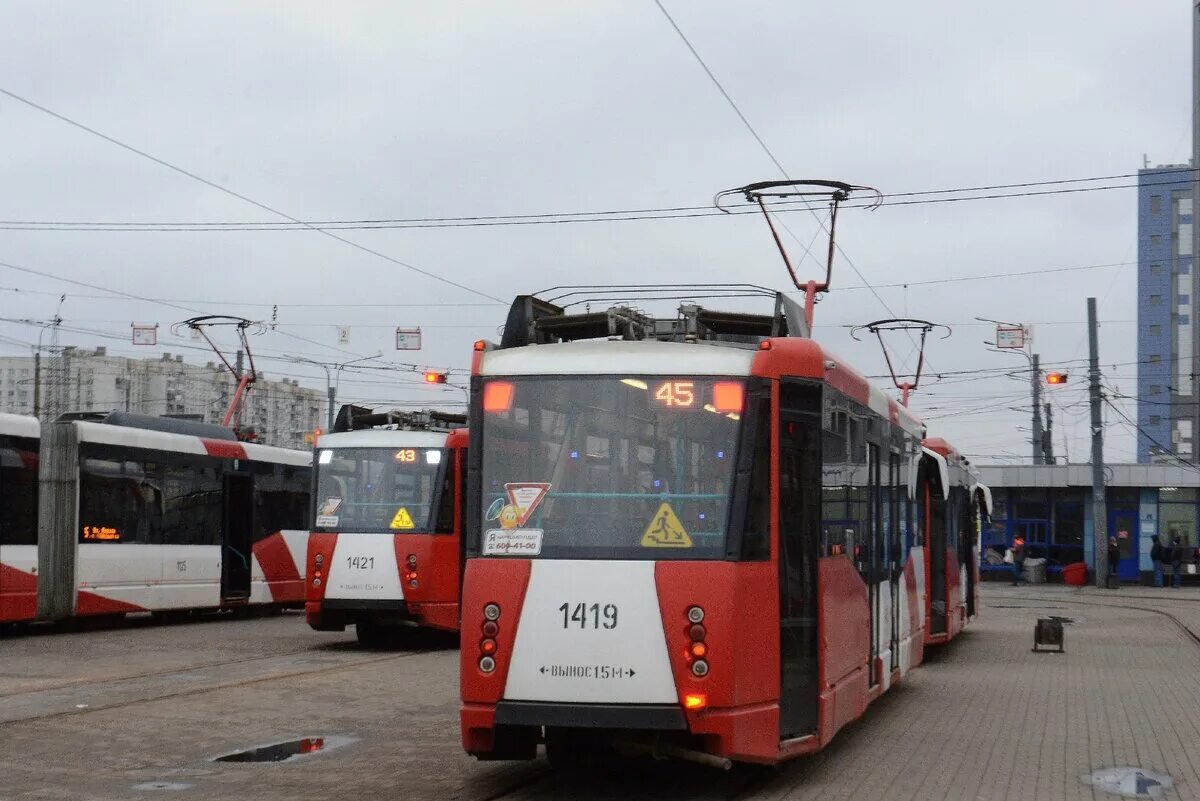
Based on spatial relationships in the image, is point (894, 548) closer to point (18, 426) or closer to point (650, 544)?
point (650, 544)

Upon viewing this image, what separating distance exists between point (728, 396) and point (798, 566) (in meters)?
1.14

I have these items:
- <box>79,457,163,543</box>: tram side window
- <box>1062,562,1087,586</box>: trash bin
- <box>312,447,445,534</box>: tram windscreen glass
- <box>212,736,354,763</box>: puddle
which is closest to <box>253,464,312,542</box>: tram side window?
<box>79,457,163,543</box>: tram side window

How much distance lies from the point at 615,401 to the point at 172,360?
6969 cm

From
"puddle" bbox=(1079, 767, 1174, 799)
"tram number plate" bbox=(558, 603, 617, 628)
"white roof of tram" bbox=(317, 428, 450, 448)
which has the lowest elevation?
"puddle" bbox=(1079, 767, 1174, 799)

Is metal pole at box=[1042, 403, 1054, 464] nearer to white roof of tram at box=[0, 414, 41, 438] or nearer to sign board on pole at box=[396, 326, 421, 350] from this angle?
sign board on pole at box=[396, 326, 421, 350]

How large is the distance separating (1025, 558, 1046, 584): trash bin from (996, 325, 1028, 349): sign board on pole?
1112 centimetres

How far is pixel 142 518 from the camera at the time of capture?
79.2 ft

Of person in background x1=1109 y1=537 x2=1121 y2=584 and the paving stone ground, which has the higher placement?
person in background x1=1109 y1=537 x2=1121 y2=584

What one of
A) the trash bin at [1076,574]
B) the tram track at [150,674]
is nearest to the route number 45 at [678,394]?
the tram track at [150,674]

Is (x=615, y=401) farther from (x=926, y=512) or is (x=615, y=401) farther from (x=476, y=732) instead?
(x=926, y=512)

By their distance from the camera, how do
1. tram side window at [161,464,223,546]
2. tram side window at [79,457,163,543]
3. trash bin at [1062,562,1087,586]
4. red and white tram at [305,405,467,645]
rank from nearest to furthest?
red and white tram at [305,405,467,645] < tram side window at [79,457,163,543] < tram side window at [161,464,223,546] < trash bin at [1062,562,1087,586]

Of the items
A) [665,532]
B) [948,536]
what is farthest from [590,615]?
[948,536]

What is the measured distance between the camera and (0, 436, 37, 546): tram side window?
21141mm

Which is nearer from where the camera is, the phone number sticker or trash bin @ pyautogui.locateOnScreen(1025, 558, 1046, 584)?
the phone number sticker
